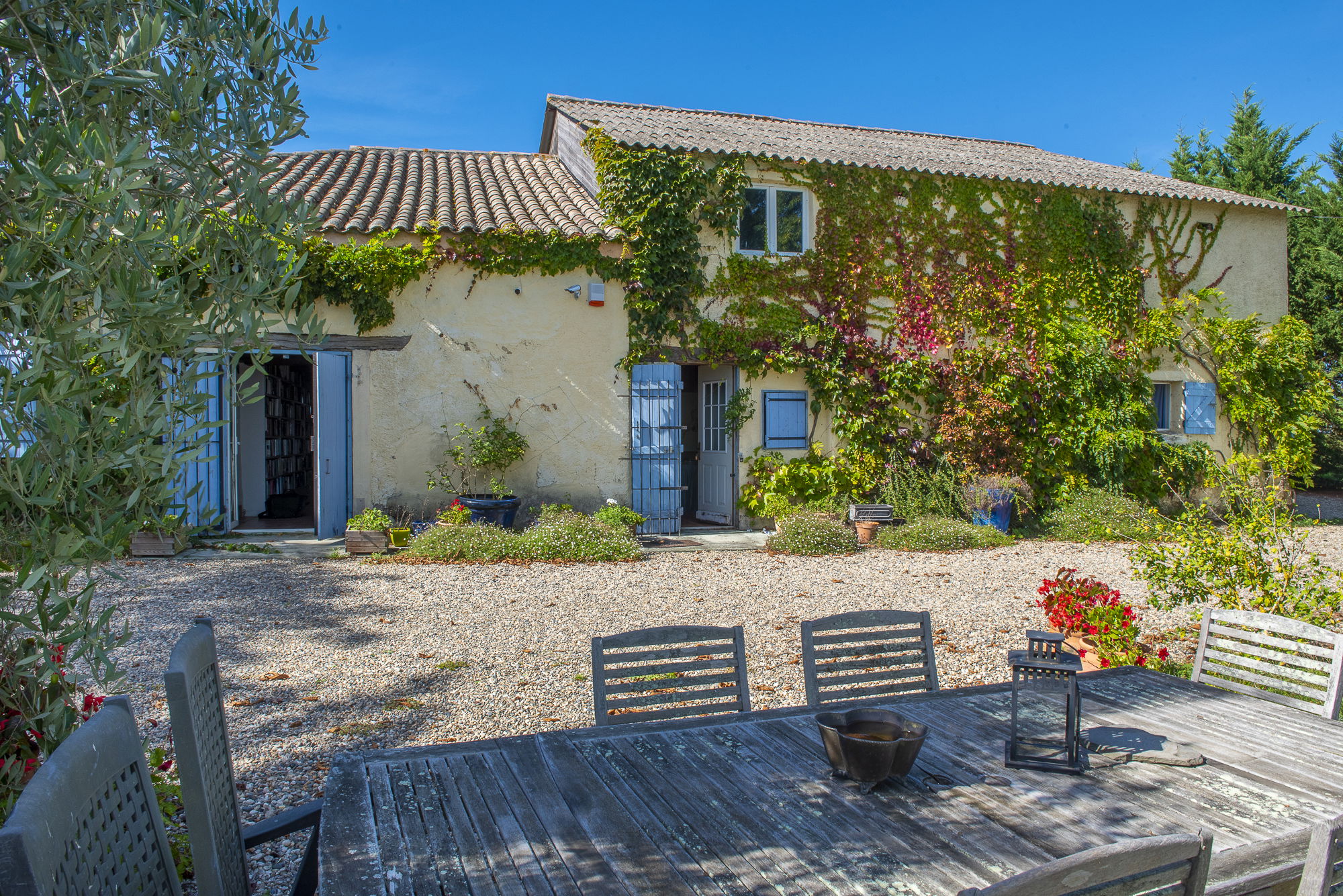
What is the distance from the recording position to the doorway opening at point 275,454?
1132 cm

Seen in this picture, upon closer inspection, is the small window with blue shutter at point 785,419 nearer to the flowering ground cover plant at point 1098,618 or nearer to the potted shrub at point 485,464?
the potted shrub at point 485,464

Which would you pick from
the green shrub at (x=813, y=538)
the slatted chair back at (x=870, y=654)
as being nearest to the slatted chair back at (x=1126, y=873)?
the slatted chair back at (x=870, y=654)

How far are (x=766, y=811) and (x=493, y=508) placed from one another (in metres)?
7.74

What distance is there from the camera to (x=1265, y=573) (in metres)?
4.84

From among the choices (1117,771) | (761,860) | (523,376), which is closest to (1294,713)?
(1117,771)

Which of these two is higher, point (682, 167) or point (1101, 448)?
point (682, 167)

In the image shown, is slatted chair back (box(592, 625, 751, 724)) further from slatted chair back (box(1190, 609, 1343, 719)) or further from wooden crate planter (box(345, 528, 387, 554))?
wooden crate planter (box(345, 528, 387, 554))

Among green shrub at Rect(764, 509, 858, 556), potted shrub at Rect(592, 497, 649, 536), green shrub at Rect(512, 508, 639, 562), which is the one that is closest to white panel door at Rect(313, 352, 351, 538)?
green shrub at Rect(512, 508, 639, 562)

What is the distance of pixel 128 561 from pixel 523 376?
4.41 meters

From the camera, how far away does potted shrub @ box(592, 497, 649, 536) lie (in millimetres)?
9508

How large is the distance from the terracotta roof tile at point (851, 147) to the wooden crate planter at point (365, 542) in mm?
5497

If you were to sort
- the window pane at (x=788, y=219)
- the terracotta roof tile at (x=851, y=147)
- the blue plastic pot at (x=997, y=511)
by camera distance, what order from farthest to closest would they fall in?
A: the window pane at (x=788, y=219) → the terracotta roof tile at (x=851, y=147) → the blue plastic pot at (x=997, y=511)

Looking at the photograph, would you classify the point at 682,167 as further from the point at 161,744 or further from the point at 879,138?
the point at 161,744

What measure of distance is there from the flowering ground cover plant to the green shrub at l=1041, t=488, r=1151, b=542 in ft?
17.7
